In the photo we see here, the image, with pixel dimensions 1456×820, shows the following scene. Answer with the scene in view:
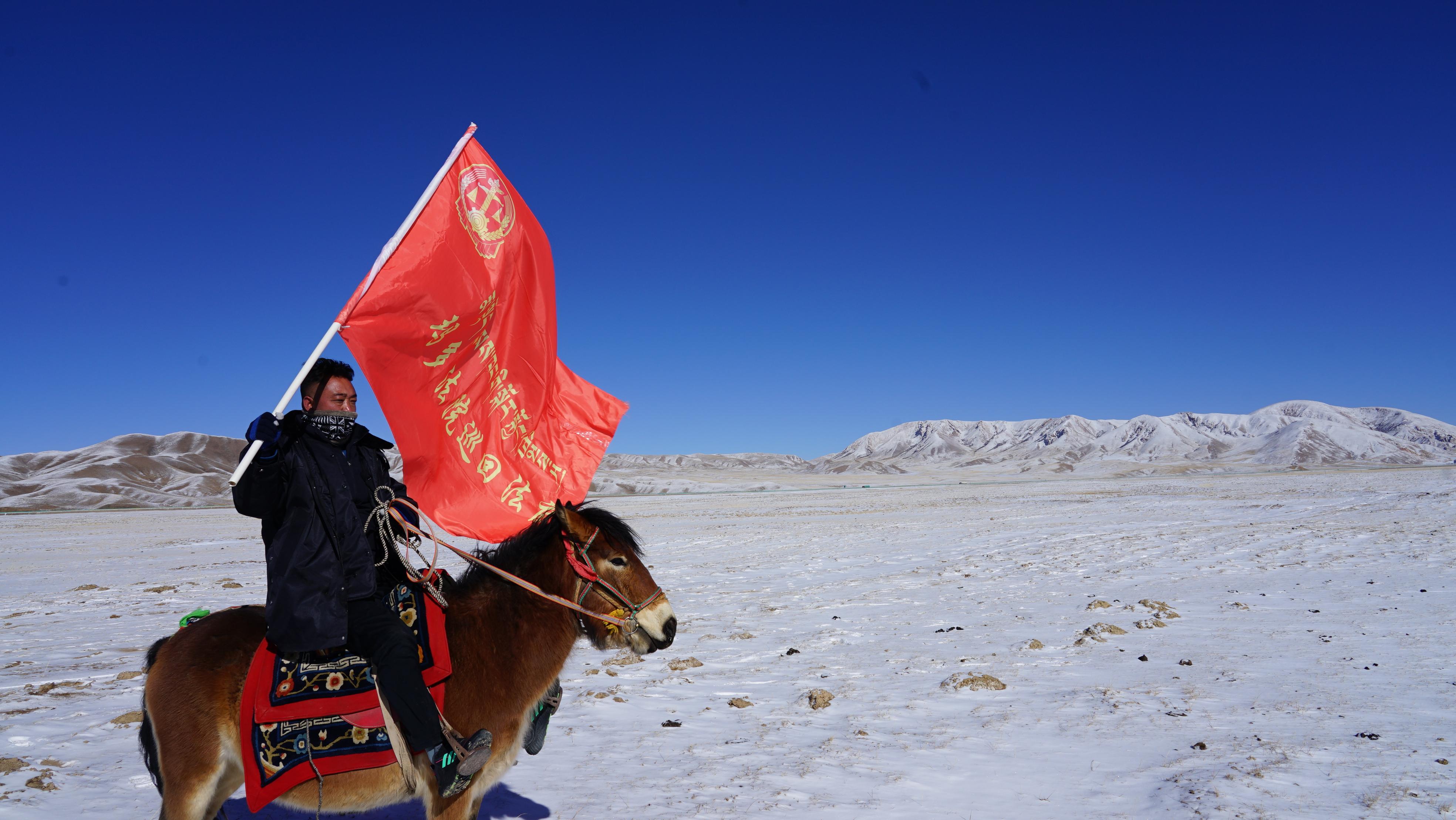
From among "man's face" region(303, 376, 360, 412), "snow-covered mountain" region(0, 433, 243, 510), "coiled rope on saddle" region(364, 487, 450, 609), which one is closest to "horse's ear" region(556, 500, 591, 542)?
"coiled rope on saddle" region(364, 487, 450, 609)

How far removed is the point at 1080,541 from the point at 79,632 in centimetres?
2149

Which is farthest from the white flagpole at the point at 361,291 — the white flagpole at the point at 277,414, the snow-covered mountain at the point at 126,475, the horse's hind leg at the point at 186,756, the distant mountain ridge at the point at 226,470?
the snow-covered mountain at the point at 126,475

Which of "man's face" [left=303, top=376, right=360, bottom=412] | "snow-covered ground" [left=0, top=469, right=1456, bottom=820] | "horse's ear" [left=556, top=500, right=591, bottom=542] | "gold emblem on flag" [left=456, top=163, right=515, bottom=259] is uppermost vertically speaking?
"gold emblem on flag" [left=456, top=163, right=515, bottom=259]

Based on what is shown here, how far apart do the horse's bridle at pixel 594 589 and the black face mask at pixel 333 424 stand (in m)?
1.28

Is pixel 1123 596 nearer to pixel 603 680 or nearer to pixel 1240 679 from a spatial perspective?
pixel 1240 679

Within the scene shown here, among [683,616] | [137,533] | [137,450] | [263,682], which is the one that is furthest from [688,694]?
→ [137,450]

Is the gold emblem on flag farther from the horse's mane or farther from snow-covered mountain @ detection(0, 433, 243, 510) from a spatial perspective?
snow-covered mountain @ detection(0, 433, 243, 510)

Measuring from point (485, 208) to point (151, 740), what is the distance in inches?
142

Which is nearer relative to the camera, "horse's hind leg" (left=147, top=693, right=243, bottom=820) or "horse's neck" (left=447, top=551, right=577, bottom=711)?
"horse's hind leg" (left=147, top=693, right=243, bottom=820)

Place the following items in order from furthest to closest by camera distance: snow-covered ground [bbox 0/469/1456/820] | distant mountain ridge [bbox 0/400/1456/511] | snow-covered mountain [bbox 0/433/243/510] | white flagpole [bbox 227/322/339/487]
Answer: distant mountain ridge [bbox 0/400/1456/511] → snow-covered mountain [bbox 0/433/243/510] → snow-covered ground [bbox 0/469/1456/820] → white flagpole [bbox 227/322/339/487]

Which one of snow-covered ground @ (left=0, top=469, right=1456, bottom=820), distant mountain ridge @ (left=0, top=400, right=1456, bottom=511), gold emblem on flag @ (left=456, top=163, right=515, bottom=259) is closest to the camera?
gold emblem on flag @ (left=456, top=163, right=515, bottom=259)

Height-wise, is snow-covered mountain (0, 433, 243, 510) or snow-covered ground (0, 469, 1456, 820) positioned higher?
snow-covered ground (0, 469, 1456, 820)

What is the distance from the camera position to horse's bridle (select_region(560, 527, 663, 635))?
398 centimetres

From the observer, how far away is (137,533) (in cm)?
3266
